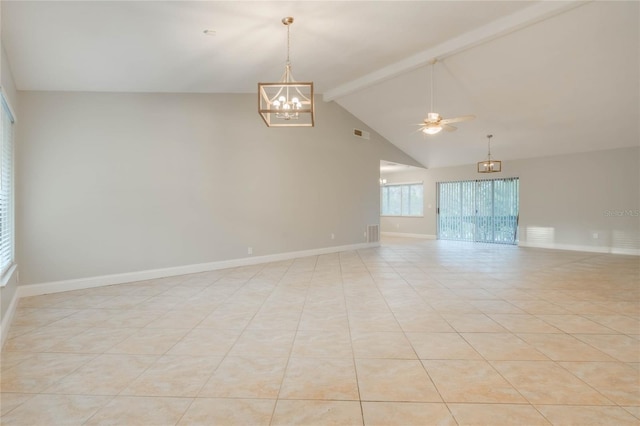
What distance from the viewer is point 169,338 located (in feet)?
9.40

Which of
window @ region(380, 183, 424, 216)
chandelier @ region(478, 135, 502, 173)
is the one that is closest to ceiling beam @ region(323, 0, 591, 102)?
chandelier @ region(478, 135, 502, 173)

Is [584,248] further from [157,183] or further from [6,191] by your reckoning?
[6,191]

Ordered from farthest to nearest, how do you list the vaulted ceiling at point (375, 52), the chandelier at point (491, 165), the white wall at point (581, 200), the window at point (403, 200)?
the window at point (403, 200) → the chandelier at point (491, 165) → the white wall at point (581, 200) → the vaulted ceiling at point (375, 52)

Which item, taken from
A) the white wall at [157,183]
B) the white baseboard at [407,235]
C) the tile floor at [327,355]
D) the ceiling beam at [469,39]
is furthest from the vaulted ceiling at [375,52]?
the white baseboard at [407,235]

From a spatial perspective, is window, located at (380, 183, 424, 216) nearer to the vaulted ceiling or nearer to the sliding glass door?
the sliding glass door

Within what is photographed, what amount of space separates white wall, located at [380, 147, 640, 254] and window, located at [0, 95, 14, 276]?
36.9ft

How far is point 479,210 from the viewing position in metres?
10.6

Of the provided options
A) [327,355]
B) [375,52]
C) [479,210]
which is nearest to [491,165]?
[479,210]

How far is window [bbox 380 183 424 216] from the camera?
1207 centimetres

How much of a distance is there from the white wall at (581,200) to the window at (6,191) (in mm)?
11242

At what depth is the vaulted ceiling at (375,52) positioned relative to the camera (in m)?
3.65

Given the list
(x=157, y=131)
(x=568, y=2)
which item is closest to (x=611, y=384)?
(x=568, y=2)

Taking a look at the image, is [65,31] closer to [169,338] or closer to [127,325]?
[127,325]

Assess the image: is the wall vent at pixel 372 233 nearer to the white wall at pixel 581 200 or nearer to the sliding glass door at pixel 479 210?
the sliding glass door at pixel 479 210
